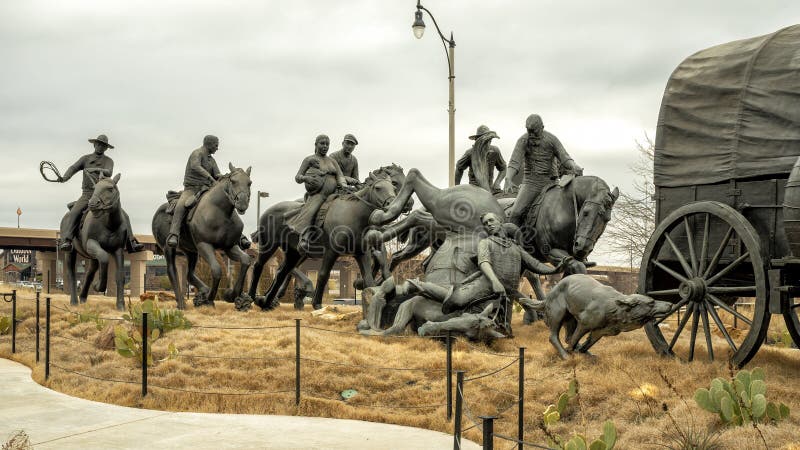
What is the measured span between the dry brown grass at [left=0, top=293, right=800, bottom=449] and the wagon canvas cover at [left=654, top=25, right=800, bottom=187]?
84.9 inches

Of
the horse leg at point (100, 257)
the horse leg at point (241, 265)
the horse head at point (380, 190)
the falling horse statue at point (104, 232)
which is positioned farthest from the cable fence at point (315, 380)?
the falling horse statue at point (104, 232)

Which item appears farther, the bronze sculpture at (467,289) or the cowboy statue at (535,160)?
the cowboy statue at (535,160)

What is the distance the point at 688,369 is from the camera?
8344 millimetres

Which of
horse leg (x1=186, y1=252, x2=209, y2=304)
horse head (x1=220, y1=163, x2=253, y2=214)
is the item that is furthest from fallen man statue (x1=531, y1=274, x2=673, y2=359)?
horse leg (x1=186, y1=252, x2=209, y2=304)

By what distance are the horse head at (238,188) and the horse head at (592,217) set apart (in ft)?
22.4

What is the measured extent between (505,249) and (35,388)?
6.47 meters

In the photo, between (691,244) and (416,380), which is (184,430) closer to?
(416,380)

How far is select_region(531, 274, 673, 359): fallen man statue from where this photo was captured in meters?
8.64

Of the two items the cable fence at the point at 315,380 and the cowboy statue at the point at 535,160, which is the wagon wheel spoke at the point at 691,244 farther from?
the cowboy statue at the point at 535,160

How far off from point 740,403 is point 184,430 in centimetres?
499

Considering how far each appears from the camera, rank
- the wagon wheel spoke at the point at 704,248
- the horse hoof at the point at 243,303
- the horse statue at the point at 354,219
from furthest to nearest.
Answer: the horse hoof at the point at 243,303 → the horse statue at the point at 354,219 → the wagon wheel spoke at the point at 704,248

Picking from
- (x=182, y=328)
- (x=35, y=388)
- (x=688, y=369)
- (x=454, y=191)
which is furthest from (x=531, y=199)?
(x=35, y=388)

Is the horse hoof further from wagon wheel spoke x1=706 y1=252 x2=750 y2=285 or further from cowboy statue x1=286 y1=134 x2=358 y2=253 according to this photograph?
wagon wheel spoke x1=706 y1=252 x2=750 y2=285

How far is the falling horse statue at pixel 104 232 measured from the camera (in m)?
16.4
